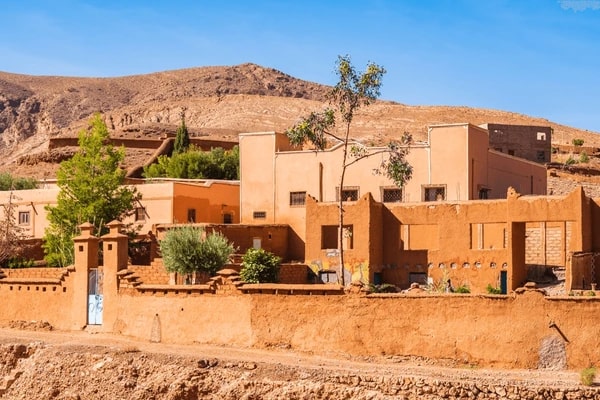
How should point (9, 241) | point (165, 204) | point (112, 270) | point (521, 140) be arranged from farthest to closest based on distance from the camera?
point (521, 140), point (165, 204), point (9, 241), point (112, 270)

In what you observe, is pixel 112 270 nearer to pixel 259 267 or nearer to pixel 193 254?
pixel 193 254

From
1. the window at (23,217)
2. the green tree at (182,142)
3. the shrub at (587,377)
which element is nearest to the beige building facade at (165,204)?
the window at (23,217)

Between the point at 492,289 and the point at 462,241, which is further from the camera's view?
the point at 462,241

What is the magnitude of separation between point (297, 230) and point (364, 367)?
14.5 m

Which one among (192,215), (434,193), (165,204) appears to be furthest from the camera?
(192,215)

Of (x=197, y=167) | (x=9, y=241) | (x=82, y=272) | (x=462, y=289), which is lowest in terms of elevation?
(x=462, y=289)

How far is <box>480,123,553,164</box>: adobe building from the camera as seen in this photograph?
63503 millimetres

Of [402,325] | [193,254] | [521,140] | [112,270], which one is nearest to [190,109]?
[521,140]

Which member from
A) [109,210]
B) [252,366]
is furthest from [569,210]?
[109,210]

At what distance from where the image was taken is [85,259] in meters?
33.6

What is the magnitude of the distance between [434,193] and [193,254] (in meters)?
9.71

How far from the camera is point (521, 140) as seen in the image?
65562mm

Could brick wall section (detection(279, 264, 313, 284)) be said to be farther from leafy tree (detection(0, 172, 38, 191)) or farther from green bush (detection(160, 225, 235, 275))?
leafy tree (detection(0, 172, 38, 191))

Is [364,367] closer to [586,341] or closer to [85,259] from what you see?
[586,341]
